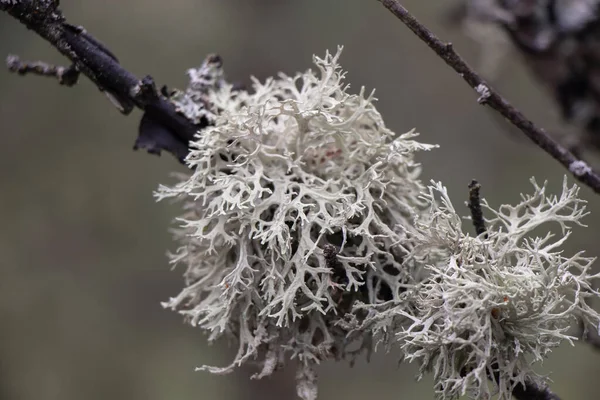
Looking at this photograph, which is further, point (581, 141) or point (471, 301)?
point (581, 141)

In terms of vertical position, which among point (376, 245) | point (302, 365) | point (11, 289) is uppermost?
point (376, 245)

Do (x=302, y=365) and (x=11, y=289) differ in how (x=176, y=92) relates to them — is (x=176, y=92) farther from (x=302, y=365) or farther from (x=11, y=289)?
(x=11, y=289)

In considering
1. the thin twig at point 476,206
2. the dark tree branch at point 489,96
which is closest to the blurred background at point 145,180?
the dark tree branch at point 489,96

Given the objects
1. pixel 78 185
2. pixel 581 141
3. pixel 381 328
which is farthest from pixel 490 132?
pixel 381 328

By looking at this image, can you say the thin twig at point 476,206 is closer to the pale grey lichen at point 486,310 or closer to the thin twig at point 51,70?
the pale grey lichen at point 486,310

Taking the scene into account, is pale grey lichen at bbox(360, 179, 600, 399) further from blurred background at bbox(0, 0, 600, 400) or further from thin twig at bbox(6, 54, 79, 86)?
blurred background at bbox(0, 0, 600, 400)

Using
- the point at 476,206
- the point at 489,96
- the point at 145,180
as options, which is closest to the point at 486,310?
the point at 476,206

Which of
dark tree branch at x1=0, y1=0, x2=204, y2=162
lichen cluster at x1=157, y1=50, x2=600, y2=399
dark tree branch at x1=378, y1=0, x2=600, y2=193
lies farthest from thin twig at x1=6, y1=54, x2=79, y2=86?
dark tree branch at x1=378, y1=0, x2=600, y2=193
